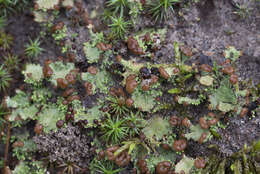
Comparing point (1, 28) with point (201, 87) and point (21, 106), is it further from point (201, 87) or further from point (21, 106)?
point (201, 87)

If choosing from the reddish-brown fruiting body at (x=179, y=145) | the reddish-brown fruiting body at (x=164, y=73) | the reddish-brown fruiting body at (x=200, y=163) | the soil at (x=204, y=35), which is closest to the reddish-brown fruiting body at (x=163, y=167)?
the reddish-brown fruiting body at (x=179, y=145)

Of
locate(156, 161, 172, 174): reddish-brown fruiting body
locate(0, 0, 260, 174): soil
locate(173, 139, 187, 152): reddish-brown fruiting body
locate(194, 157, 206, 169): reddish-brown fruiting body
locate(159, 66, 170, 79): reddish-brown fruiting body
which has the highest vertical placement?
locate(0, 0, 260, 174): soil

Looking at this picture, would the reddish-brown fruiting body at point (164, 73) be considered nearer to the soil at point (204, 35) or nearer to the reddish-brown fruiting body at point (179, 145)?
the soil at point (204, 35)

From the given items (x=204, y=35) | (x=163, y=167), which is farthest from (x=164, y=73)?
(x=163, y=167)

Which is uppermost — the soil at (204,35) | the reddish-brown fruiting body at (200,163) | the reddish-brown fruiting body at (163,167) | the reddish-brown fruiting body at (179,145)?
the soil at (204,35)

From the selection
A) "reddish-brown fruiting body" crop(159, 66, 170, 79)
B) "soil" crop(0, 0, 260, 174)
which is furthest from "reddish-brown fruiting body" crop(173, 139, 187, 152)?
"reddish-brown fruiting body" crop(159, 66, 170, 79)

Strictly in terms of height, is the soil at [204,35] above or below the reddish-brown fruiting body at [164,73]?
above

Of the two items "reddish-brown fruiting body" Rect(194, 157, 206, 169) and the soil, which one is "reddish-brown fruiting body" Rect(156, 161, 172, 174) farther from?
the soil

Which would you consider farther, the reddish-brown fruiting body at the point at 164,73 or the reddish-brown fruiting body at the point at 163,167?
the reddish-brown fruiting body at the point at 164,73

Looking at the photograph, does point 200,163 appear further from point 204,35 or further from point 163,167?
point 204,35

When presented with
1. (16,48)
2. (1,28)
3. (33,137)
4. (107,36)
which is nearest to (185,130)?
(107,36)

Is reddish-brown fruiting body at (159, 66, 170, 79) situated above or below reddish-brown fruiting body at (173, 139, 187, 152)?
above
